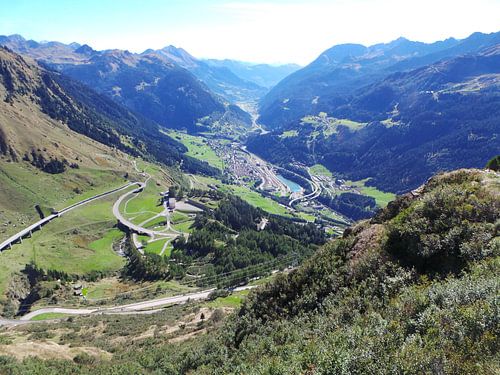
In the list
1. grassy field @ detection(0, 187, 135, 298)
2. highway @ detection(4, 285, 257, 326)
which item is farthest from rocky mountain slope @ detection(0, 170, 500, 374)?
grassy field @ detection(0, 187, 135, 298)

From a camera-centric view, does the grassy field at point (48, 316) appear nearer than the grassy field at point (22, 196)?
Yes

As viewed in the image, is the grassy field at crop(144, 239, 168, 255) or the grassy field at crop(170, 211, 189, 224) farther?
the grassy field at crop(170, 211, 189, 224)

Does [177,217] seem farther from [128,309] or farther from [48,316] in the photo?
[128,309]

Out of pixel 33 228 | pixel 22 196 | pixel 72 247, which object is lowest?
pixel 72 247

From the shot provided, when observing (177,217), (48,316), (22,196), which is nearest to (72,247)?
(177,217)

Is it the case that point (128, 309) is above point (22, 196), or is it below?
below

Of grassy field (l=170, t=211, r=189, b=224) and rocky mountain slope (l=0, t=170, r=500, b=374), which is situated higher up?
rocky mountain slope (l=0, t=170, r=500, b=374)

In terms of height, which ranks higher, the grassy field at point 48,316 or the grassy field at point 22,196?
the grassy field at point 22,196

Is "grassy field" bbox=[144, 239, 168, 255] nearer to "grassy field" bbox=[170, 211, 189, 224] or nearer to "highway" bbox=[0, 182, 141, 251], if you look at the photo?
"grassy field" bbox=[170, 211, 189, 224]

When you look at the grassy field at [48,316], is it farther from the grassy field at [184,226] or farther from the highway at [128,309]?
the grassy field at [184,226]

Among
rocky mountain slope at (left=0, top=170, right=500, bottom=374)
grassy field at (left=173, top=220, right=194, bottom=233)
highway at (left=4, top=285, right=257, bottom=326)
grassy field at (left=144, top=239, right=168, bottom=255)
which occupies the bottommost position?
grassy field at (left=144, top=239, right=168, bottom=255)

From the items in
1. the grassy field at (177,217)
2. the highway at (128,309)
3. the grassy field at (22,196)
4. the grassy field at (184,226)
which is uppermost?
the grassy field at (22,196)

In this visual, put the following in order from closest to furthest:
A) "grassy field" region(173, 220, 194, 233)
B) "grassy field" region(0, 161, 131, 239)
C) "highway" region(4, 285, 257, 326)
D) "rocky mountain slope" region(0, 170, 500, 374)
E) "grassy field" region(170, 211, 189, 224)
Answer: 1. "rocky mountain slope" region(0, 170, 500, 374)
2. "highway" region(4, 285, 257, 326)
3. "grassy field" region(0, 161, 131, 239)
4. "grassy field" region(173, 220, 194, 233)
5. "grassy field" region(170, 211, 189, 224)

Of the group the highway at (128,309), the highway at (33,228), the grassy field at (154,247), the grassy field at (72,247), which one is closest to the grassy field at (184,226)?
the grassy field at (154,247)
